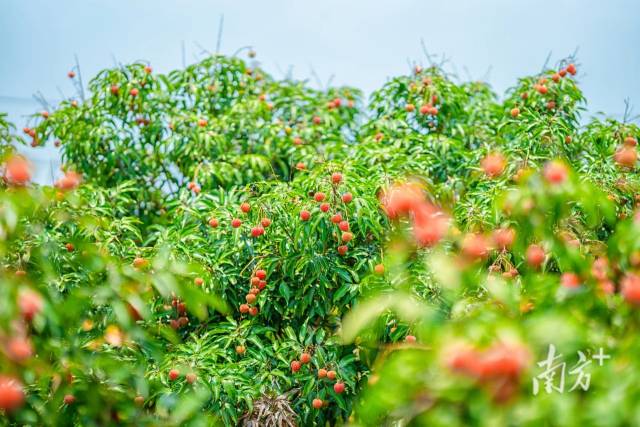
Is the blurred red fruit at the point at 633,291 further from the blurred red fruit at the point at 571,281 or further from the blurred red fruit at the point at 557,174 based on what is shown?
the blurred red fruit at the point at 557,174

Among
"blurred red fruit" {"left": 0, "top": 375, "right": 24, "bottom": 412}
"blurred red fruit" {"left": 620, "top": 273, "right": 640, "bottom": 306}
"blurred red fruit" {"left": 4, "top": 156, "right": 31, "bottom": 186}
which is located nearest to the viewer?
"blurred red fruit" {"left": 620, "top": 273, "right": 640, "bottom": 306}

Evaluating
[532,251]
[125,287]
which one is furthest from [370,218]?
[125,287]

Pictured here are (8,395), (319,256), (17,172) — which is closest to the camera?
(8,395)

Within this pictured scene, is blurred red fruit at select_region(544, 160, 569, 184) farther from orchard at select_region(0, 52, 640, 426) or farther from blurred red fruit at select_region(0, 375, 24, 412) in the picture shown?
blurred red fruit at select_region(0, 375, 24, 412)

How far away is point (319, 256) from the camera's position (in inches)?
126

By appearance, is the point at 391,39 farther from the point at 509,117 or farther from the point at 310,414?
the point at 310,414

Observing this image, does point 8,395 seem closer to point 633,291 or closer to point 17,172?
point 17,172

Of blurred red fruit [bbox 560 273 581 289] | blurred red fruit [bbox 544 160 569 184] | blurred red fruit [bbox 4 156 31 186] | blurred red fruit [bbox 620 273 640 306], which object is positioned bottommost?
blurred red fruit [bbox 620 273 640 306]

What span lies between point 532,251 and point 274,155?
2.77 m

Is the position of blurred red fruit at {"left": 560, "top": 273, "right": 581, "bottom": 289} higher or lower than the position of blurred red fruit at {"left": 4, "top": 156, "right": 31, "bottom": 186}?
lower

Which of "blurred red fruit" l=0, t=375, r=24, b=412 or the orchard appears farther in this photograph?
"blurred red fruit" l=0, t=375, r=24, b=412

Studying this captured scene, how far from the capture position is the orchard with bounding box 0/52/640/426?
136 centimetres

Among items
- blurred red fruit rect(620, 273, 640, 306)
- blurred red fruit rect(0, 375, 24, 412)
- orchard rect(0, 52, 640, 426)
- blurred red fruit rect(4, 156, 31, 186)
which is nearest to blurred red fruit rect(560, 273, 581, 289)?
orchard rect(0, 52, 640, 426)

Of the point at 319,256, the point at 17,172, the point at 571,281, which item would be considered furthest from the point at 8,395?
the point at 319,256
